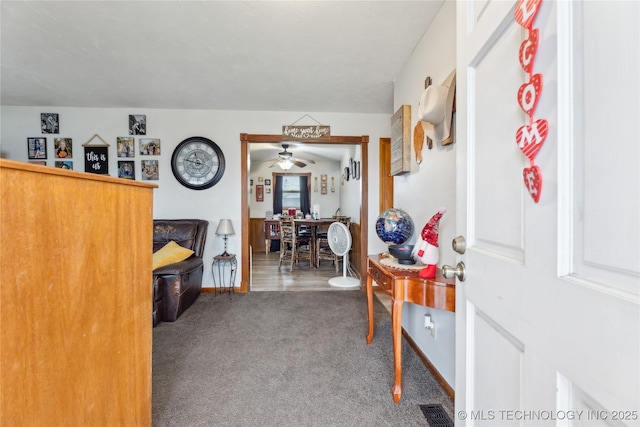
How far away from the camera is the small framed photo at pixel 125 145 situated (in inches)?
141

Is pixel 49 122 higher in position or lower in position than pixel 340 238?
higher

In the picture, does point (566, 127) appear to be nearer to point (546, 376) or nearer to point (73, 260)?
point (546, 376)

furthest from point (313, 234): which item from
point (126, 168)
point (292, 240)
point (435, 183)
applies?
point (435, 183)

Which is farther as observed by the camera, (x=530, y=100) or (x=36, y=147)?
(x=36, y=147)

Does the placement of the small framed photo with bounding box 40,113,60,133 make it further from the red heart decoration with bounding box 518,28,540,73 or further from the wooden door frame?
the red heart decoration with bounding box 518,28,540,73

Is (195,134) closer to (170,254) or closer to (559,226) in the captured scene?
(170,254)

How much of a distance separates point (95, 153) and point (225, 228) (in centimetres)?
194

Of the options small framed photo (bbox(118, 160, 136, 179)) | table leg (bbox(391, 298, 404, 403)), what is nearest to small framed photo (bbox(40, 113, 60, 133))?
small framed photo (bbox(118, 160, 136, 179))

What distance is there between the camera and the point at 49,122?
11.5 ft

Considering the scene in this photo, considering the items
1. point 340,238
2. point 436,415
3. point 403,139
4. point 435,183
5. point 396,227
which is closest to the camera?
point 436,415

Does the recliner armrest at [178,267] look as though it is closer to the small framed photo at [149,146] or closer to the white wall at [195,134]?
the white wall at [195,134]

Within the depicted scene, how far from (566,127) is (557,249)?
215mm

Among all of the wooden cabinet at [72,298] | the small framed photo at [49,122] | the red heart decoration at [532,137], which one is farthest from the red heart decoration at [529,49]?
the small framed photo at [49,122]

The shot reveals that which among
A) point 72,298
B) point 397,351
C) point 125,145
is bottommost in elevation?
point 397,351
